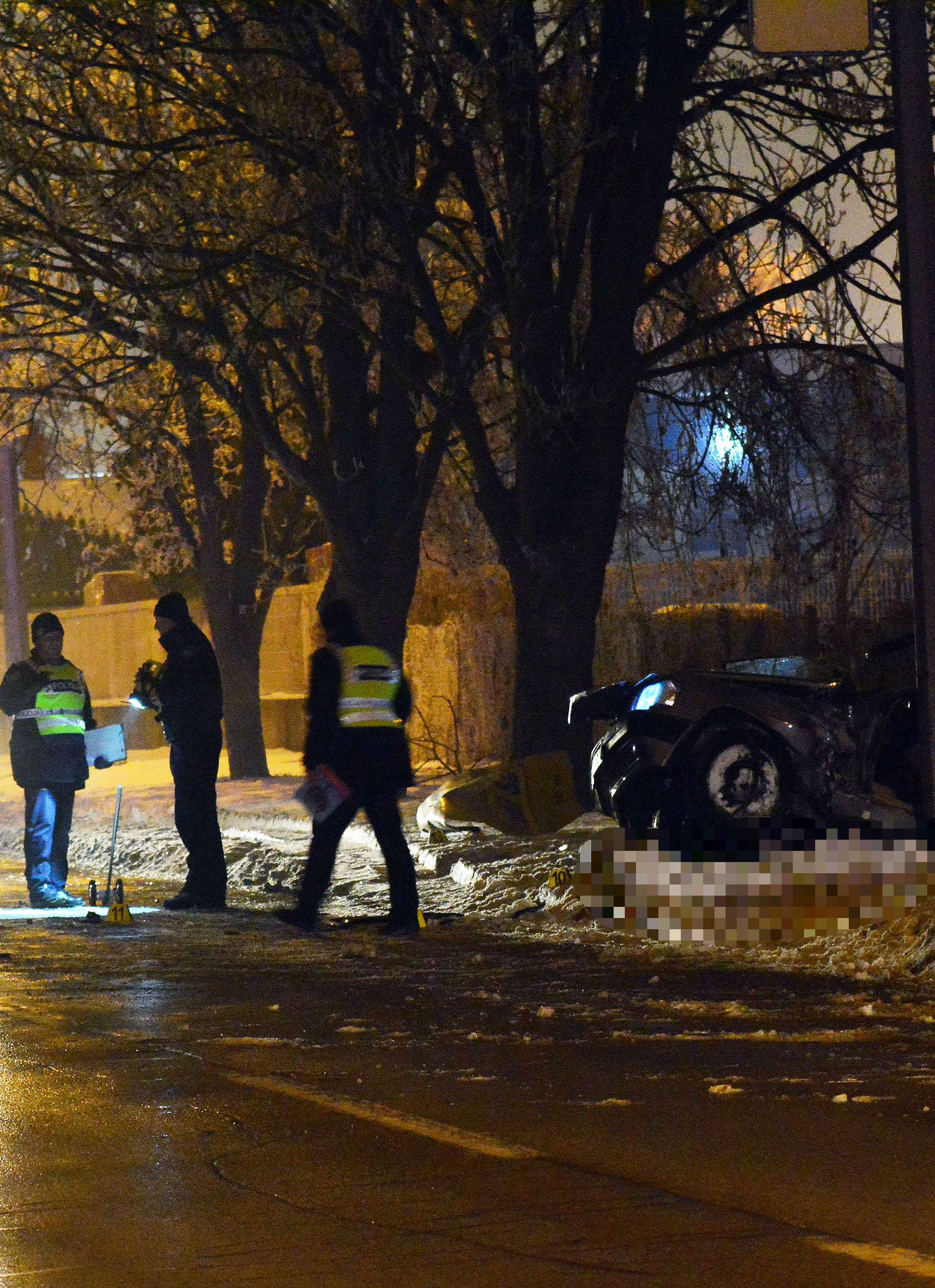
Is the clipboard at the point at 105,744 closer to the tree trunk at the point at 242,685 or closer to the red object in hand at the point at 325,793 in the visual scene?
the red object in hand at the point at 325,793

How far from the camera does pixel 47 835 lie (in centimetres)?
1295

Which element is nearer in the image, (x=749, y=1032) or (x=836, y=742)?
(x=749, y=1032)

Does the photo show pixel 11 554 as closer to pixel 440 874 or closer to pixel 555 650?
pixel 555 650

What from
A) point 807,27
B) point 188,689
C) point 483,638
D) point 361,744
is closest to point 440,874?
point 188,689

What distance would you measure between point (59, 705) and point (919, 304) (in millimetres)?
6250

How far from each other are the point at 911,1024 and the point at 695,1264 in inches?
128

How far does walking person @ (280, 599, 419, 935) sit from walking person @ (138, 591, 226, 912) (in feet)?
5.93

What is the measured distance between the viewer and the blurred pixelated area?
30.0ft

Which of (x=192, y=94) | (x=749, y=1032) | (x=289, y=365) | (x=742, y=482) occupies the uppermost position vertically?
(x=192, y=94)

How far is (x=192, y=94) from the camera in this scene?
13500 mm

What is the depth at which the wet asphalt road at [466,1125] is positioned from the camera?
14.9ft

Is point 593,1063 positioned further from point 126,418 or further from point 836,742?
point 126,418

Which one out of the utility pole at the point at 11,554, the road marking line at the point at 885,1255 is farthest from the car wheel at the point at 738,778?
the utility pole at the point at 11,554

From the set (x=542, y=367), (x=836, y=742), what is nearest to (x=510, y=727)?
(x=542, y=367)
